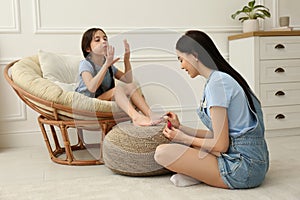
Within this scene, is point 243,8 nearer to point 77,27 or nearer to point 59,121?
point 77,27

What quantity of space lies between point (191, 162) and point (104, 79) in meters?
1.03

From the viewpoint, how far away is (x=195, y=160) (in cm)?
195

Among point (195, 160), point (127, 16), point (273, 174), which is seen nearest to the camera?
point (195, 160)

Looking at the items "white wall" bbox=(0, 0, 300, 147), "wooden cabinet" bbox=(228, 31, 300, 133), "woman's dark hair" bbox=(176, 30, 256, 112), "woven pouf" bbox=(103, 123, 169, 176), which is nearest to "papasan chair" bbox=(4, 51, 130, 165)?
"woven pouf" bbox=(103, 123, 169, 176)

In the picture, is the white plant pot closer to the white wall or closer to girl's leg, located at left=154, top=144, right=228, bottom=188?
the white wall

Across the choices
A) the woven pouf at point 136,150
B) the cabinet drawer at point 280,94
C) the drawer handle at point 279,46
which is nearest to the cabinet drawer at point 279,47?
the drawer handle at point 279,46

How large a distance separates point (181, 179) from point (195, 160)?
0.49 ft

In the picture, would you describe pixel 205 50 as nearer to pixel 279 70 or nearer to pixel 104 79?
pixel 104 79

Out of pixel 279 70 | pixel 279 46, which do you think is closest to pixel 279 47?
pixel 279 46

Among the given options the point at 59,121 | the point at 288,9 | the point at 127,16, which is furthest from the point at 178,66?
the point at 59,121

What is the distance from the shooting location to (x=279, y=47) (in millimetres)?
3271

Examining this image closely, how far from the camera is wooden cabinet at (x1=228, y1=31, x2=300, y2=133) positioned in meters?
3.22

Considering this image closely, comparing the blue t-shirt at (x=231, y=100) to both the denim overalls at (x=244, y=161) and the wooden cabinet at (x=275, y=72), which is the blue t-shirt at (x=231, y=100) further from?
the wooden cabinet at (x=275, y=72)

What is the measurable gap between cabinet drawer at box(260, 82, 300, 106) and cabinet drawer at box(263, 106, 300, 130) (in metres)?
0.05
